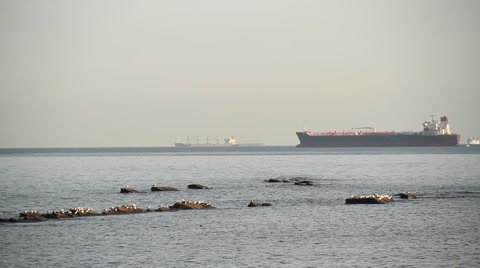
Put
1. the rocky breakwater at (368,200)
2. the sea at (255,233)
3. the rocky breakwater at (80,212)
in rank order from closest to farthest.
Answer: the sea at (255,233)
the rocky breakwater at (80,212)
the rocky breakwater at (368,200)

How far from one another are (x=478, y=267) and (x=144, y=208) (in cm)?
3230

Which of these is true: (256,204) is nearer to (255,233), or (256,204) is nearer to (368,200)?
(368,200)

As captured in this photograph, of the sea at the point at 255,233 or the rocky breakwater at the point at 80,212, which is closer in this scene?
the sea at the point at 255,233

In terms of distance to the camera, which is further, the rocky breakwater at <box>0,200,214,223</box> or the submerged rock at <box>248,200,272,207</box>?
the submerged rock at <box>248,200,272,207</box>

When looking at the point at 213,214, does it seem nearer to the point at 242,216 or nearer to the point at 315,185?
the point at 242,216

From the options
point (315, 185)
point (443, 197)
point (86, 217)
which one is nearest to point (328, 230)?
point (86, 217)

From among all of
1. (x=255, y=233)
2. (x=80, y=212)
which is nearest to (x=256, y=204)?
(x=80, y=212)

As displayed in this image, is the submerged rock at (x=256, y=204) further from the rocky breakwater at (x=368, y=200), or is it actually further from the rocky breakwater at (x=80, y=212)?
the rocky breakwater at (x=368, y=200)

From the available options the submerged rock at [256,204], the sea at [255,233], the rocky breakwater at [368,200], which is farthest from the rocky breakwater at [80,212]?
the rocky breakwater at [368,200]

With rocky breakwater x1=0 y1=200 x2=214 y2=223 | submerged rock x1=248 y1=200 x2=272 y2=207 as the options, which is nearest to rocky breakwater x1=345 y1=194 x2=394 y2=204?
submerged rock x1=248 y1=200 x2=272 y2=207

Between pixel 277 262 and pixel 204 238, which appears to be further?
pixel 204 238

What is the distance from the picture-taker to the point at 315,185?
8725 cm

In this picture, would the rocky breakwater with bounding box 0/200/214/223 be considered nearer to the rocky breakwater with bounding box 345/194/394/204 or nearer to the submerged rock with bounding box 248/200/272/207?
the submerged rock with bounding box 248/200/272/207

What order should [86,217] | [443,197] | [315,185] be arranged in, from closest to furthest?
[86,217]
[443,197]
[315,185]
